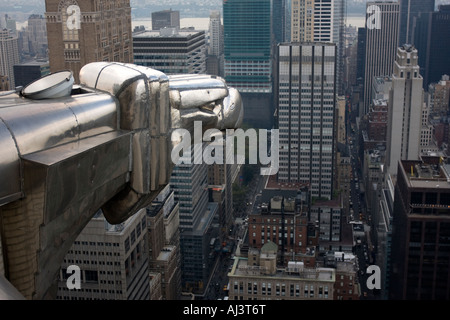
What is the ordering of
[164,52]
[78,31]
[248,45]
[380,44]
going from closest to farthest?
[78,31]
[164,52]
[248,45]
[380,44]

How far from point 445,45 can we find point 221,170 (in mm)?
26732

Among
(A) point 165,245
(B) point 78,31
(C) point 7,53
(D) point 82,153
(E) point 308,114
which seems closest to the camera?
(D) point 82,153

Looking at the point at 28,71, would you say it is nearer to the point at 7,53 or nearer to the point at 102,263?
the point at 7,53

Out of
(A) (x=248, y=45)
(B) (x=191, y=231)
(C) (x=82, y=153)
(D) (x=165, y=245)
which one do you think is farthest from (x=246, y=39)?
(C) (x=82, y=153)

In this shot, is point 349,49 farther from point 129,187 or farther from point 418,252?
point 129,187

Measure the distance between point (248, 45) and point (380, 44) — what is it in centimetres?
1092

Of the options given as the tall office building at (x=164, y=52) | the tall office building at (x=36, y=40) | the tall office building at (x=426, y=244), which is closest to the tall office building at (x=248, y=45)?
the tall office building at (x=36, y=40)

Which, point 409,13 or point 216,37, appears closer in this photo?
point 216,37

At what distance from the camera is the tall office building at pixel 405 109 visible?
91.6 feet

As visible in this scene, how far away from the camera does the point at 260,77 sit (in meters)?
40.2

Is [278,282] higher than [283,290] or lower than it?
higher

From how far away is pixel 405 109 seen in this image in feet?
92.4

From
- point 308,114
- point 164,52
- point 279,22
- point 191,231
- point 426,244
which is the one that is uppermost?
point 279,22
